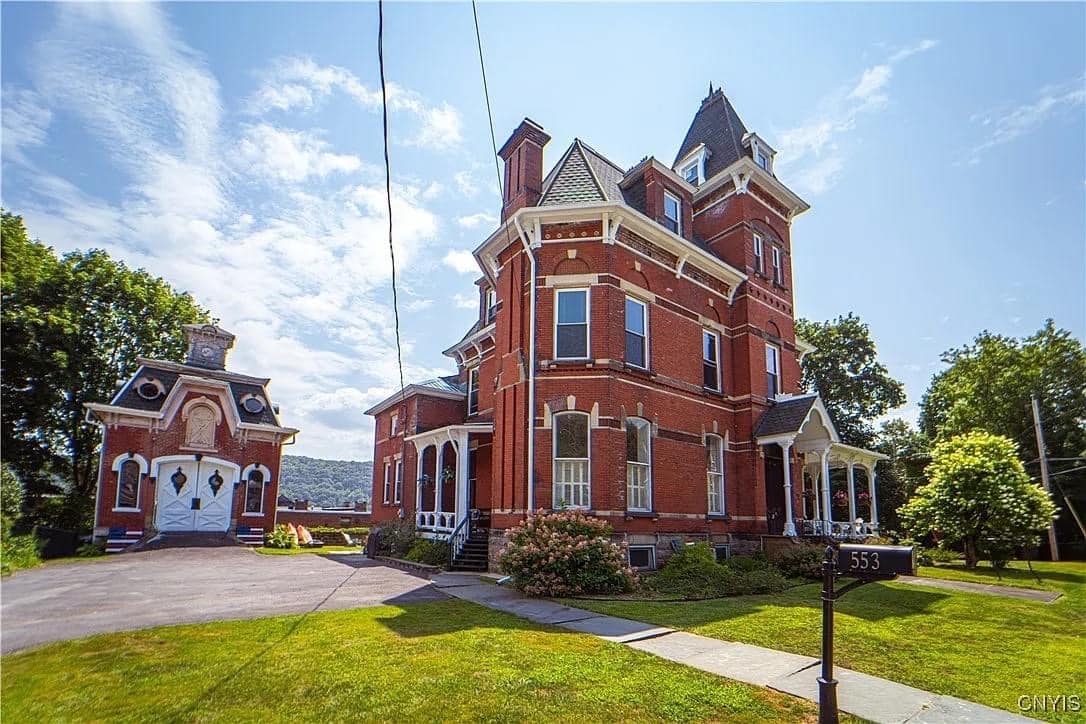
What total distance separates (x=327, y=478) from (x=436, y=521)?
98.2 m

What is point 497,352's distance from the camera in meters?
17.4

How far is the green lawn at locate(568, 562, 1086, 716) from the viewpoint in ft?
20.5

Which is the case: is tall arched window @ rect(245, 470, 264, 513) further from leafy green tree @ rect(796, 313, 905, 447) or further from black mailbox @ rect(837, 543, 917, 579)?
leafy green tree @ rect(796, 313, 905, 447)

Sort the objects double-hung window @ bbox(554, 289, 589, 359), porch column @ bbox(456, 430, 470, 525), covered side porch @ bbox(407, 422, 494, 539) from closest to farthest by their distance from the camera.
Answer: double-hung window @ bbox(554, 289, 589, 359), porch column @ bbox(456, 430, 470, 525), covered side porch @ bbox(407, 422, 494, 539)

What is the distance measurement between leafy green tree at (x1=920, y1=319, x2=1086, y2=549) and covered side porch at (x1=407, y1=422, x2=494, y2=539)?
29891 mm

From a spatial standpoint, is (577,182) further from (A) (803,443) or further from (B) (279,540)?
(B) (279,540)

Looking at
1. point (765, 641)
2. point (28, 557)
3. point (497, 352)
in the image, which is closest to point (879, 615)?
point (765, 641)

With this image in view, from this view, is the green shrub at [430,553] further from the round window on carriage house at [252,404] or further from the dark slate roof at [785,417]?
the round window on carriage house at [252,404]

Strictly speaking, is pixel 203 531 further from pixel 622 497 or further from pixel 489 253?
pixel 622 497

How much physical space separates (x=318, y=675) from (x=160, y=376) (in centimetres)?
2366

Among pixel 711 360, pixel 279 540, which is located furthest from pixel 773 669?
pixel 279 540

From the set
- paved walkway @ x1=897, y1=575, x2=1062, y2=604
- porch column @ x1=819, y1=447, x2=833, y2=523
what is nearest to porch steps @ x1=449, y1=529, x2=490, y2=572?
paved walkway @ x1=897, y1=575, x2=1062, y2=604

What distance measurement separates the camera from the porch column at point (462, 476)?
18.2m

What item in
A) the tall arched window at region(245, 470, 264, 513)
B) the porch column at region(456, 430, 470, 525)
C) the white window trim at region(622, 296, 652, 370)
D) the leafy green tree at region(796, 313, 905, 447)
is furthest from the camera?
the leafy green tree at region(796, 313, 905, 447)
